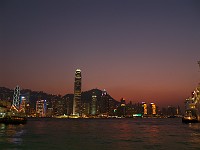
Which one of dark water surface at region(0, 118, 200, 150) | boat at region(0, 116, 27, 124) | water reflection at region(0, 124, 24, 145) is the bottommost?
dark water surface at region(0, 118, 200, 150)

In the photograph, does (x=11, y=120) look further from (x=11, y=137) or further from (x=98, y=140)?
(x=98, y=140)

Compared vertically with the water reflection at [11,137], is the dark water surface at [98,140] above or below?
below

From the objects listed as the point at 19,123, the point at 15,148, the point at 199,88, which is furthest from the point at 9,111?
the point at 15,148

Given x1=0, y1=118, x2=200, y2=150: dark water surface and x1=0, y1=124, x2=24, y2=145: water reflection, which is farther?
x1=0, y1=124, x2=24, y2=145: water reflection

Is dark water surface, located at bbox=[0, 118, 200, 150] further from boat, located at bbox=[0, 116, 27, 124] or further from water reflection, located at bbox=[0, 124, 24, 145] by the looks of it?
boat, located at bbox=[0, 116, 27, 124]

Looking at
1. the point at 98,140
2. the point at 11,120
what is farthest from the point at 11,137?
the point at 11,120

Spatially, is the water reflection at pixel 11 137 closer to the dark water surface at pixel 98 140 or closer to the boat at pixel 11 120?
the dark water surface at pixel 98 140

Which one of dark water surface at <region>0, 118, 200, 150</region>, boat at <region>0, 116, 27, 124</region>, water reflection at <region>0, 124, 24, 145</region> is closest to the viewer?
dark water surface at <region>0, 118, 200, 150</region>

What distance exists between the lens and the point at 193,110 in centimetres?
14200

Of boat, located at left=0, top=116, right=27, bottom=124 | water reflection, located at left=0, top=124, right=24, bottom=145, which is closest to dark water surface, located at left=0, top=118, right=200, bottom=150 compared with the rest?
water reflection, located at left=0, top=124, right=24, bottom=145

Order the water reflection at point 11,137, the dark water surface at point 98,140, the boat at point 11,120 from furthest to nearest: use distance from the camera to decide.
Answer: the boat at point 11,120 → the water reflection at point 11,137 → the dark water surface at point 98,140

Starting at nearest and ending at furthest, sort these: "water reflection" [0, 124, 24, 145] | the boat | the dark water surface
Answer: the dark water surface → "water reflection" [0, 124, 24, 145] → the boat

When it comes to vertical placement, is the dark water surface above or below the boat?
below

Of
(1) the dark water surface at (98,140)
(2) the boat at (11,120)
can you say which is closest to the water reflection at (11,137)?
(1) the dark water surface at (98,140)
